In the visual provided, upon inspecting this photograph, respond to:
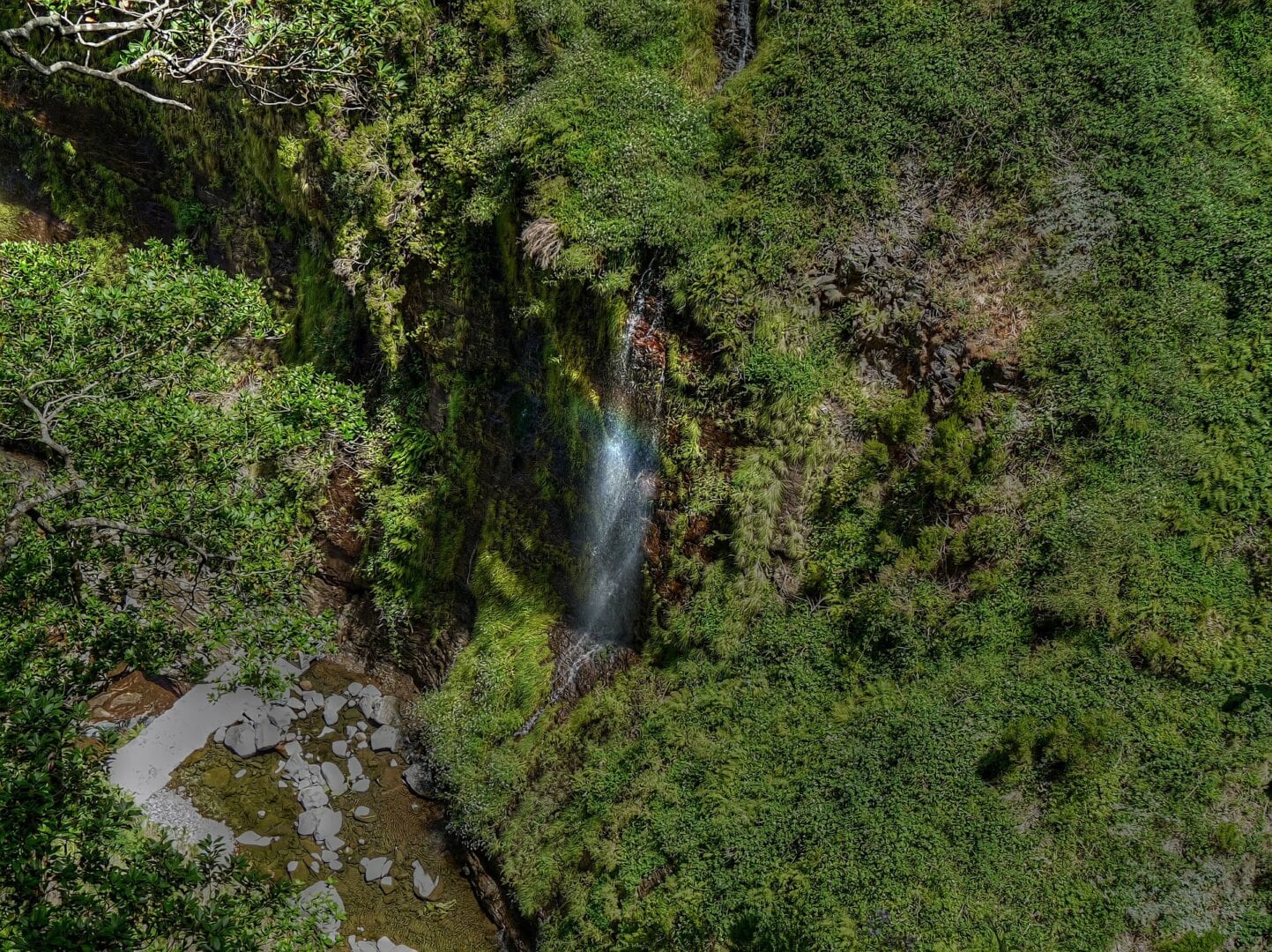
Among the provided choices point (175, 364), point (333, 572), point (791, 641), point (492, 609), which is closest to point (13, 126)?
point (175, 364)

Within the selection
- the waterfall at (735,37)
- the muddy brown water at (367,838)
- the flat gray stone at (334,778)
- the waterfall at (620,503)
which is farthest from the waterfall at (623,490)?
the flat gray stone at (334,778)

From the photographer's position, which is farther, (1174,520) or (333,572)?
(333,572)

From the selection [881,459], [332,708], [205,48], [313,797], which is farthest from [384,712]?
[205,48]

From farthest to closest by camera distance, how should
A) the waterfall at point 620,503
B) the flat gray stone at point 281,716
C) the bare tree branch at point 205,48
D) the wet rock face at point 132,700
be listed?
the flat gray stone at point 281,716 < the wet rock face at point 132,700 < the waterfall at point 620,503 < the bare tree branch at point 205,48

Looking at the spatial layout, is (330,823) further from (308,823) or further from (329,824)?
(308,823)

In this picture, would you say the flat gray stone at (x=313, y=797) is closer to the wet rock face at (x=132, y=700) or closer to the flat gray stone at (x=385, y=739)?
the flat gray stone at (x=385, y=739)

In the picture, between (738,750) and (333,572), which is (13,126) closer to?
(333,572)

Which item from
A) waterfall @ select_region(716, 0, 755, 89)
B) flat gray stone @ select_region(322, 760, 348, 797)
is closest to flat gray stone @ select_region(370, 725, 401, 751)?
flat gray stone @ select_region(322, 760, 348, 797)
